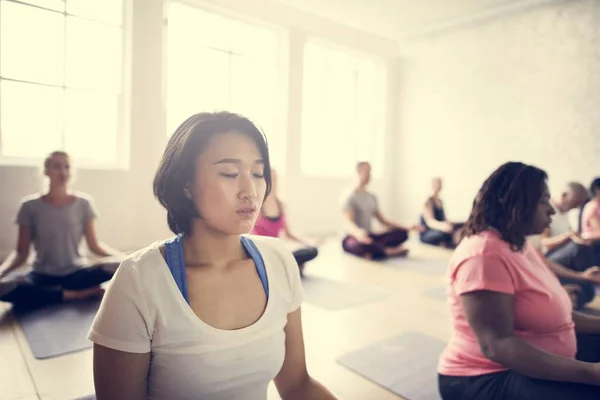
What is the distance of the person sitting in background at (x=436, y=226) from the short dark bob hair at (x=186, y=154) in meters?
4.64

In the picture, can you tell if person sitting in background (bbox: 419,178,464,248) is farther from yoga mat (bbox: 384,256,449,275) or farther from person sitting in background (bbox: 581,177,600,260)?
person sitting in background (bbox: 581,177,600,260)

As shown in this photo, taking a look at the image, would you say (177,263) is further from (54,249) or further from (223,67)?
(223,67)

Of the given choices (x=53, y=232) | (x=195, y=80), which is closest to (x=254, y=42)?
(x=195, y=80)

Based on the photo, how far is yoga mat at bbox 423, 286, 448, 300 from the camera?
10.1 ft

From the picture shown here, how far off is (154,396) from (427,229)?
507 centimetres

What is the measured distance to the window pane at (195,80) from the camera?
4.87m

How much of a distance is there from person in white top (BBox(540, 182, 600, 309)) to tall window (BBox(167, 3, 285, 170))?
3.02 m

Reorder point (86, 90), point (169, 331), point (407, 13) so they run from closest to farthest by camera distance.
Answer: point (169, 331)
point (86, 90)
point (407, 13)

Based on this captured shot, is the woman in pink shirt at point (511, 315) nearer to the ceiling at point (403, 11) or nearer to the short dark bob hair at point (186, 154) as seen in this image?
the short dark bob hair at point (186, 154)

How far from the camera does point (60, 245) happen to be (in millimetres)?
2715

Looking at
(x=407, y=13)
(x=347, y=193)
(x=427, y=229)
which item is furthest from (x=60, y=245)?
(x=407, y=13)

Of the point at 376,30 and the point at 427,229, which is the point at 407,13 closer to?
the point at 376,30

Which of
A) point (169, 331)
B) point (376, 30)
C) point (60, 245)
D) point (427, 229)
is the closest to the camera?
point (169, 331)

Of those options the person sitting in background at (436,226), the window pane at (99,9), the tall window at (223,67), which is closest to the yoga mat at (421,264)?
the person sitting in background at (436,226)
